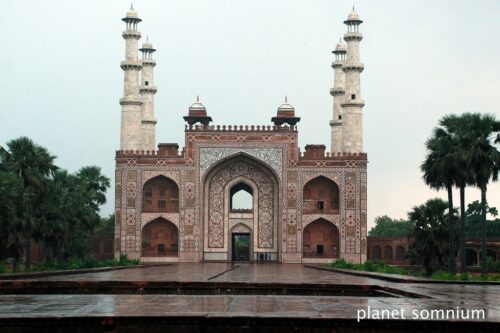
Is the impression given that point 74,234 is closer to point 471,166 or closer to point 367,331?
point 471,166

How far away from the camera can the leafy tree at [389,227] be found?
69.0 m

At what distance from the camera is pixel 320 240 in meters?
36.9

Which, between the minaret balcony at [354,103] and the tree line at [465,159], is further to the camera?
the minaret balcony at [354,103]

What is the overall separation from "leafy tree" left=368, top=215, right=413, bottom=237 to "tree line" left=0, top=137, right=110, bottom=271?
35.6 m

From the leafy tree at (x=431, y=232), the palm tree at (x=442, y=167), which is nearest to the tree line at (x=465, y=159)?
the palm tree at (x=442, y=167)

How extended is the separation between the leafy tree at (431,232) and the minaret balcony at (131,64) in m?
16.0

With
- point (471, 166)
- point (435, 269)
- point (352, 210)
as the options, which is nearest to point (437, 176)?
point (471, 166)

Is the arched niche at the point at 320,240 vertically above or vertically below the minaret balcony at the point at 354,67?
below

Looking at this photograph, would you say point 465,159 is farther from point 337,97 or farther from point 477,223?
point 477,223

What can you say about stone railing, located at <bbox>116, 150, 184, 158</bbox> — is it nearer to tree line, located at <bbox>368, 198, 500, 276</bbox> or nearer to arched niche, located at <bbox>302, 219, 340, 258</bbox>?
arched niche, located at <bbox>302, 219, 340, 258</bbox>

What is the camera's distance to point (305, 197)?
3694cm

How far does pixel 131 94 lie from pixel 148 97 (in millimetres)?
3306

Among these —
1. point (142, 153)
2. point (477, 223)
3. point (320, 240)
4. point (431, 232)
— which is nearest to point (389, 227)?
point (477, 223)

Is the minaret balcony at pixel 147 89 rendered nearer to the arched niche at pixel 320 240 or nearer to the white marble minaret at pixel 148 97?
the white marble minaret at pixel 148 97
